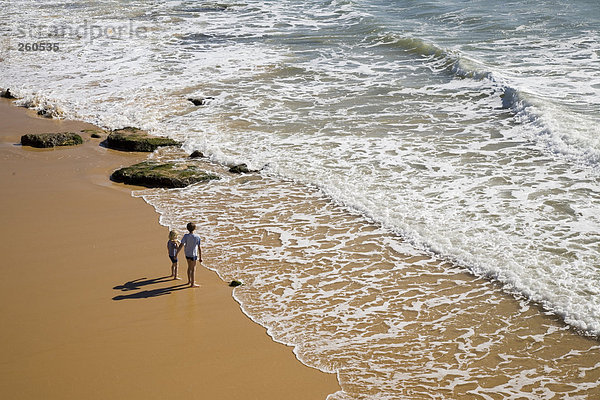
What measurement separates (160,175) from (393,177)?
16.5ft

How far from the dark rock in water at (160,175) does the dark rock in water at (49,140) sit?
2.76 metres

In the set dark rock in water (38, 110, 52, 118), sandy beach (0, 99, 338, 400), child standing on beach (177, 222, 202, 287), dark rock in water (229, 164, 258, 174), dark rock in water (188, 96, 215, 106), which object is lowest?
sandy beach (0, 99, 338, 400)

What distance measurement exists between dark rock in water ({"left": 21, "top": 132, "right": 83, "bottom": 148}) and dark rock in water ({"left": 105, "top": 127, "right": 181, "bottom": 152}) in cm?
83

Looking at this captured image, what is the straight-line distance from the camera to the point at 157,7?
39594mm

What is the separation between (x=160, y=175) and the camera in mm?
14148

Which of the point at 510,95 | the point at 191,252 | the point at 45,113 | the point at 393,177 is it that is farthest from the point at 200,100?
the point at 191,252

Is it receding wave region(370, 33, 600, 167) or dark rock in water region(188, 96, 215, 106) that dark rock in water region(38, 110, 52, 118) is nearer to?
dark rock in water region(188, 96, 215, 106)

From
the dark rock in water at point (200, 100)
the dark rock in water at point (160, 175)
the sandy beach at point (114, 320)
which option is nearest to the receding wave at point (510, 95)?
the dark rock in water at point (160, 175)

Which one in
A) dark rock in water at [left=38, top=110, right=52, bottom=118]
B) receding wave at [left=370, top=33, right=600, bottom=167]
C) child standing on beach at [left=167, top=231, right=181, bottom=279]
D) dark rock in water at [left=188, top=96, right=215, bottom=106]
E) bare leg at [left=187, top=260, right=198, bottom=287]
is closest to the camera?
bare leg at [left=187, top=260, right=198, bottom=287]

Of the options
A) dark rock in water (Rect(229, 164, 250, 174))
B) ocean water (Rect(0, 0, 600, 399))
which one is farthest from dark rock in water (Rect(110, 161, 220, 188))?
dark rock in water (Rect(229, 164, 250, 174))

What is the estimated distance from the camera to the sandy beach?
7.76 metres

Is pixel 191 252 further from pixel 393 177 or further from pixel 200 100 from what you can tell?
pixel 200 100

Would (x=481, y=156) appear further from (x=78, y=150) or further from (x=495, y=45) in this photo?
(x=495, y=45)

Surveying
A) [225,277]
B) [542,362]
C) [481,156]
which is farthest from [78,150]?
[542,362]
